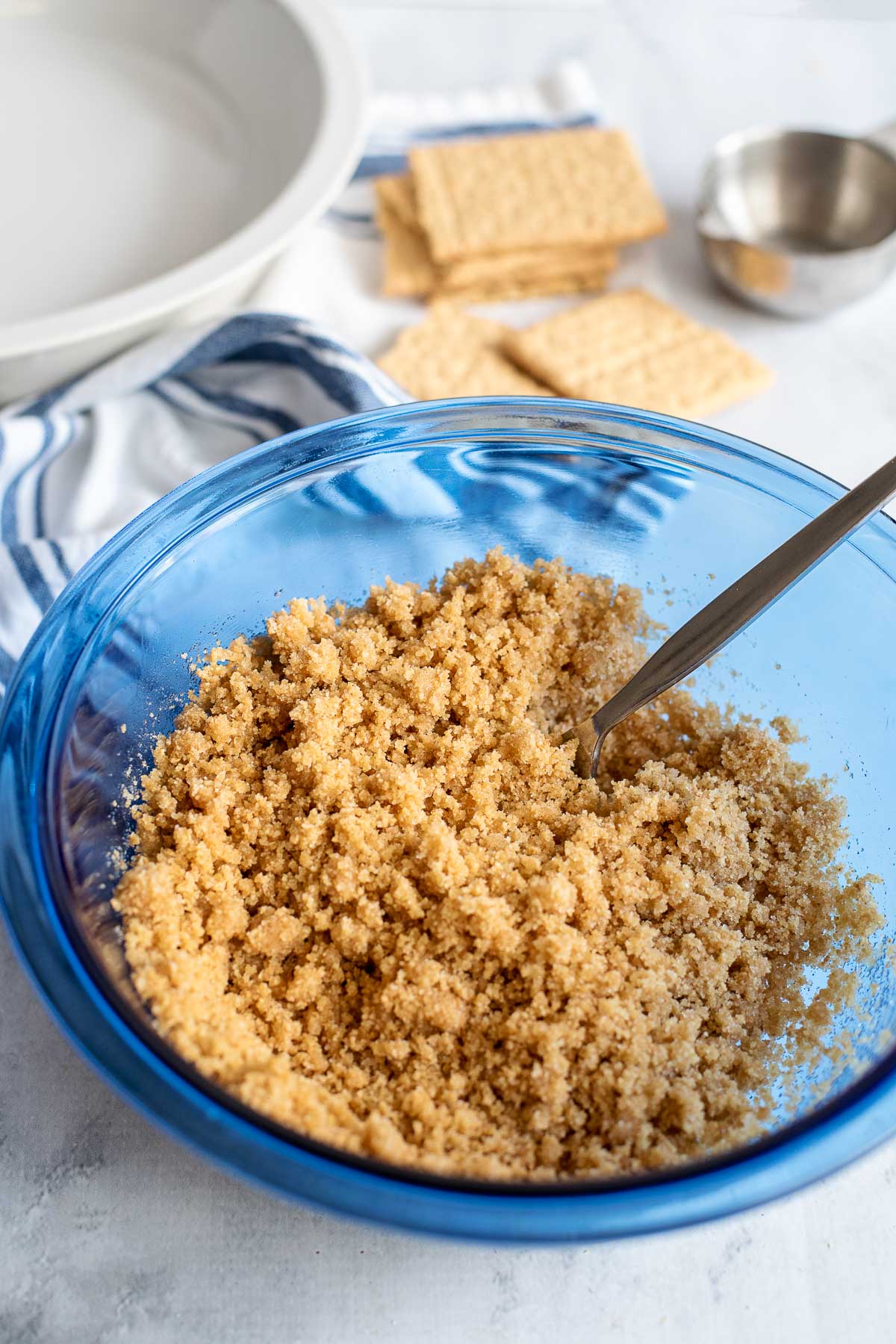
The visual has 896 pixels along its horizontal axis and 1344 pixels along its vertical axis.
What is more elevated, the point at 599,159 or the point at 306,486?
the point at 599,159

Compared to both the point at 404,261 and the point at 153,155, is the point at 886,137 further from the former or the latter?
the point at 153,155

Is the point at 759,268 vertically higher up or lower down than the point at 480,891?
higher up

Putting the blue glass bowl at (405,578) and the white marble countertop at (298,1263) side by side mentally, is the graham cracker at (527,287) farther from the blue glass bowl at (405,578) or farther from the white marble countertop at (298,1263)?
the white marble countertop at (298,1263)

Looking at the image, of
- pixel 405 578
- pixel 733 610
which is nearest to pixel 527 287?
pixel 405 578

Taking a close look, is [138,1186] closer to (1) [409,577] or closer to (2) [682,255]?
(1) [409,577]

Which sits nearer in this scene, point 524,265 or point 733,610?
point 733,610

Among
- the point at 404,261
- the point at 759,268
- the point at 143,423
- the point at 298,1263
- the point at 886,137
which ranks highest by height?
the point at 886,137

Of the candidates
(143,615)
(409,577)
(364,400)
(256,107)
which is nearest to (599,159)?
(256,107)

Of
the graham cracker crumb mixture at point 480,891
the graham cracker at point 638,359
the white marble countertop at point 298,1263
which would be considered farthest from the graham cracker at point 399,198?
the white marble countertop at point 298,1263
